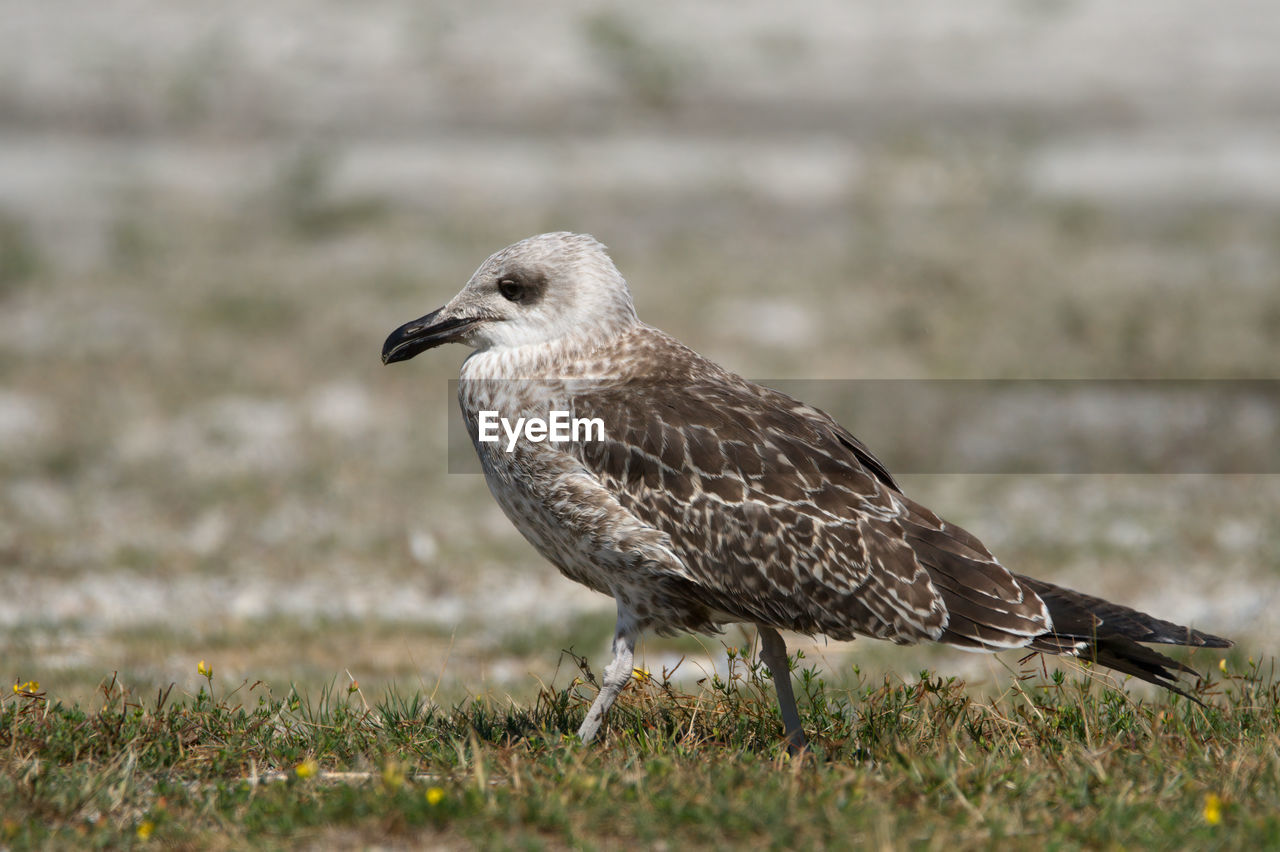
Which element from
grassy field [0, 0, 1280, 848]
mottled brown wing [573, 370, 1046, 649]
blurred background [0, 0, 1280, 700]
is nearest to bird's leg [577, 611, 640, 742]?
grassy field [0, 0, 1280, 848]

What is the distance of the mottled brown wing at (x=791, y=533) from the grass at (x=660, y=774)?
1.56ft

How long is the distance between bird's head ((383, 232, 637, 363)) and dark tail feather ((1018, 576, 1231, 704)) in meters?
2.22

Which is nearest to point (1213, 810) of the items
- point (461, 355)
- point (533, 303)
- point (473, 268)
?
point (533, 303)

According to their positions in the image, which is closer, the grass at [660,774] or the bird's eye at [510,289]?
the grass at [660,774]

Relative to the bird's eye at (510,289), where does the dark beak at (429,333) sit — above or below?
below

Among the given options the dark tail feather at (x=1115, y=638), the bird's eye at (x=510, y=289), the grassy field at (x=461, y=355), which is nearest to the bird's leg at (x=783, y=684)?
the grassy field at (x=461, y=355)

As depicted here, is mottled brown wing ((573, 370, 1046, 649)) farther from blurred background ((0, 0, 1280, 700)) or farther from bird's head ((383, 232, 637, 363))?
blurred background ((0, 0, 1280, 700))

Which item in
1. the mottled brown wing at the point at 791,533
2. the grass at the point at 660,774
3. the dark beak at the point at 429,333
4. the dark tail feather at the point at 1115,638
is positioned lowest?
the grass at the point at 660,774

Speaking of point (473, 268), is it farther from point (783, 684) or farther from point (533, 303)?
point (783, 684)

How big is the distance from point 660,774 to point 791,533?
1.14 m

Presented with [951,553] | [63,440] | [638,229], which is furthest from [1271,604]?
Answer: [638,229]

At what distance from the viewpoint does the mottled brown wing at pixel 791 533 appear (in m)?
5.52

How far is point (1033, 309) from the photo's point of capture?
1688 cm

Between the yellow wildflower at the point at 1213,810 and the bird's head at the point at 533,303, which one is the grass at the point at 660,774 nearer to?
the yellow wildflower at the point at 1213,810
